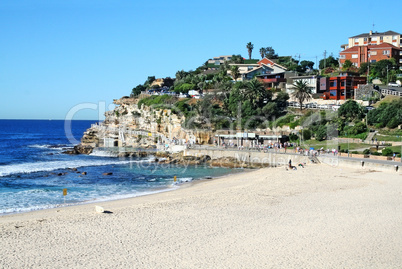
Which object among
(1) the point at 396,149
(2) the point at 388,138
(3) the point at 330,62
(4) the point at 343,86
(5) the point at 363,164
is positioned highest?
(3) the point at 330,62

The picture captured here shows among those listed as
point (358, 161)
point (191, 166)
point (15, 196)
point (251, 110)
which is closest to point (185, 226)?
point (15, 196)

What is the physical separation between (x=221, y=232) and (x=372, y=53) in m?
69.4

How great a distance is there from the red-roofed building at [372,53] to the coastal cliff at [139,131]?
3768cm

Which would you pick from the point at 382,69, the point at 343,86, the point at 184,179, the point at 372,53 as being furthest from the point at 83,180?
the point at 372,53

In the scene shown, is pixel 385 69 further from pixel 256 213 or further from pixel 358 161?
pixel 256 213

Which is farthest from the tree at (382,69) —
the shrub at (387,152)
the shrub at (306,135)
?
the shrub at (387,152)

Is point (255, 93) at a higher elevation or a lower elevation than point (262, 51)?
lower

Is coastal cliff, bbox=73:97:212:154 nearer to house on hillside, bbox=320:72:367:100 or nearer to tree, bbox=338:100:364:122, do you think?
tree, bbox=338:100:364:122

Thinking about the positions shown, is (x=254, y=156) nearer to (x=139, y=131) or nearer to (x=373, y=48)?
(x=139, y=131)

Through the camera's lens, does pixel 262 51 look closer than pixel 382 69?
No

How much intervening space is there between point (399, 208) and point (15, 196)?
85.4ft

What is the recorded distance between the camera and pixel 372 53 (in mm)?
76625

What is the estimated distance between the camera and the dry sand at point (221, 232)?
15.3 meters

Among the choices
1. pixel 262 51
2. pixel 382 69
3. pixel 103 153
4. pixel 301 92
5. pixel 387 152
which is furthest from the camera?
pixel 262 51
